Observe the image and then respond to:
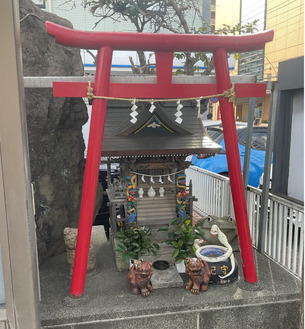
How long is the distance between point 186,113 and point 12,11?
3.66 m

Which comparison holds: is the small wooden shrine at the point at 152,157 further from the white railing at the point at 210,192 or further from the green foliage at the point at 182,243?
the white railing at the point at 210,192

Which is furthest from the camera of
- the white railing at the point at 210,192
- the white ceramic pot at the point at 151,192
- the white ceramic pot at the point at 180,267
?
the white railing at the point at 210,192

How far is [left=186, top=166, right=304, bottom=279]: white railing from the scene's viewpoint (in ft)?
13.7

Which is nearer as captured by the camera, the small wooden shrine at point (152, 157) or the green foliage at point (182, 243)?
the green foliage at point (182, 243)

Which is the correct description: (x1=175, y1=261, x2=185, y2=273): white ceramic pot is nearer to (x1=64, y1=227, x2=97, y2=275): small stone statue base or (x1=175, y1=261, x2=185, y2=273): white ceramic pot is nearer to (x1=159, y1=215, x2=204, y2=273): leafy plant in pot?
(x1=159, y1=215, x2=204, y2=273): leafy plant in pot

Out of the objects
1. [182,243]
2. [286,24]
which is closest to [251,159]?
[286,24]

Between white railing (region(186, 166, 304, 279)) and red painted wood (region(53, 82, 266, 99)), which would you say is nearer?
red painted wood (region(53, 82, 266, 99))

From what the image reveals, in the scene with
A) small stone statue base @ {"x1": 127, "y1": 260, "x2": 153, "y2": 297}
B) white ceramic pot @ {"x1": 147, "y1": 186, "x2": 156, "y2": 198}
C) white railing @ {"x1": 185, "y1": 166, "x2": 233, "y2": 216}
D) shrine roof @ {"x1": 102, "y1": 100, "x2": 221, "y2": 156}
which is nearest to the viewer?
small stone statue base @ {"x1": 127, "y1": 260, "x2": 153, "y2": 297}

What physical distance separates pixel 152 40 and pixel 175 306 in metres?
3.19

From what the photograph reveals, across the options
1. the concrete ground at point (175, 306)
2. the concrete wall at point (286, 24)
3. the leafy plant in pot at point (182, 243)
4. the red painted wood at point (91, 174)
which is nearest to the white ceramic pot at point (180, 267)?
the leafy plant in pot at point (182, 243)

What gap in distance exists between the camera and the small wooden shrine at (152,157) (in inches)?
183

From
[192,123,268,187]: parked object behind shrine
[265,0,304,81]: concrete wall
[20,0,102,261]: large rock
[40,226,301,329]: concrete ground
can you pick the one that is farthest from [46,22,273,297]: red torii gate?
[192,123,268,187]: parked object behind shrine

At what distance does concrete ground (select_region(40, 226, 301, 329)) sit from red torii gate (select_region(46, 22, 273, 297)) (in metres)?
0.23

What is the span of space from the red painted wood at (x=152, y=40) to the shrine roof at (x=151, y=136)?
1189mm
